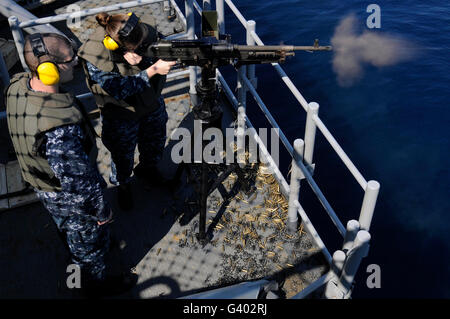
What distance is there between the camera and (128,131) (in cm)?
467

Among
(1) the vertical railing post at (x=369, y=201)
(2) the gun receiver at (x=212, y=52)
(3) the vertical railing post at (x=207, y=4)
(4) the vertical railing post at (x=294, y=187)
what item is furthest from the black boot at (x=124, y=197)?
(3) the vertical railing post at (x=207, y=4)

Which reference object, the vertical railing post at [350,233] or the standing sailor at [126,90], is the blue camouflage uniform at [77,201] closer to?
the standing sailor at [126,90]

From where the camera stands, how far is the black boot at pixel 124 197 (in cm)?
503

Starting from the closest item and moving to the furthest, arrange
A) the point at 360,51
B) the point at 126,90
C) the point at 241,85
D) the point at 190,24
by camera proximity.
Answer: the point at 126,90 < the point at 241,85 < the point at 190,24 < the point at 360,51

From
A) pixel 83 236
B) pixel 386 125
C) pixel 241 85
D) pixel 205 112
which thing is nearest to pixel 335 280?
pixel 205 112

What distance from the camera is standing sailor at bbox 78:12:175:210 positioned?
4035 mm

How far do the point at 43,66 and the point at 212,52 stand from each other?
4.78ft

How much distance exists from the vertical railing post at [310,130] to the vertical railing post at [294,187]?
6cm

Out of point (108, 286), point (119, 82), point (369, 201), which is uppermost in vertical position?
point (119, 82)

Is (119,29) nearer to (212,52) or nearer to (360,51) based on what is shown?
(212,52)

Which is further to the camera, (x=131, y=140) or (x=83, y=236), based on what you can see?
(x=131, y=140)

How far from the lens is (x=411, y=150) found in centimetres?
855

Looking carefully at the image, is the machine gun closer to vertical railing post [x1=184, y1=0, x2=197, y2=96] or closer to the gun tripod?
the gun tripod

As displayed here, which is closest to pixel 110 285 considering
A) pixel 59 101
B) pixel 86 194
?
pixel 86 194
